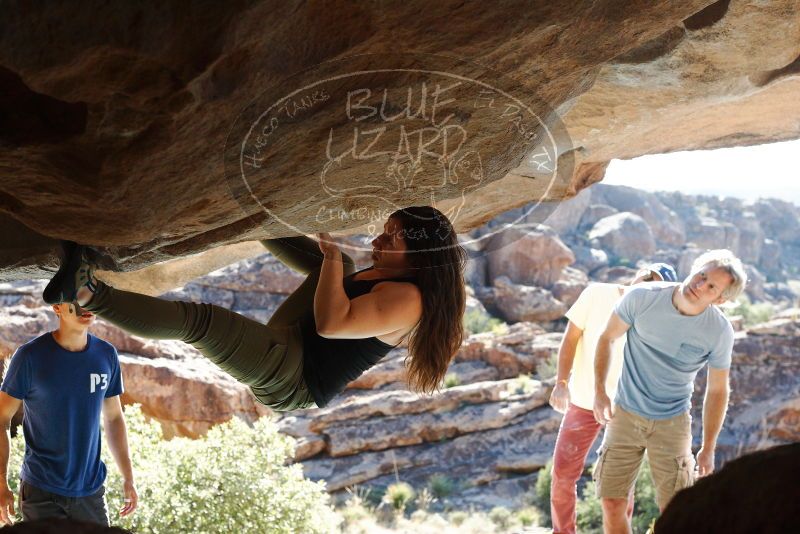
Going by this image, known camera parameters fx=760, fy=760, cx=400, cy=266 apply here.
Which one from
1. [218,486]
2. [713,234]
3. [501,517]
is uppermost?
[218,486]

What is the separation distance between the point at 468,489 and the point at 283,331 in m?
10.4

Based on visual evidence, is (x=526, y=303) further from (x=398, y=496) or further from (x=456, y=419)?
(x=398, y=496)

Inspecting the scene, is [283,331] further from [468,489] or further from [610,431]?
[468,489]

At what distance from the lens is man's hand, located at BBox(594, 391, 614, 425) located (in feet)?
13.6

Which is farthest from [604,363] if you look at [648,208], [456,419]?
[648,208]

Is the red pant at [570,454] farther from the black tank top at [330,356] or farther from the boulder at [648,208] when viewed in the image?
the boulder at [648,208]

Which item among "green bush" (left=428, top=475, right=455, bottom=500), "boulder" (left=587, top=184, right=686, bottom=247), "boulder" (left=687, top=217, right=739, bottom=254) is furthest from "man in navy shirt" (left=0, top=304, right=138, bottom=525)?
"boulder" (left=687, top=217, right=739, bottom=254)

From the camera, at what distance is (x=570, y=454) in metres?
4.60

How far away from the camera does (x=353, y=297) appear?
9.67 feet

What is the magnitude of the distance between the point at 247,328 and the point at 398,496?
9719mm

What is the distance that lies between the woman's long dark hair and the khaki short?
1468mm

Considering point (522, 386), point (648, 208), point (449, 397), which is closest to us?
point (449, 397)

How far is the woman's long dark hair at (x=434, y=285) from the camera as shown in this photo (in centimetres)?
292

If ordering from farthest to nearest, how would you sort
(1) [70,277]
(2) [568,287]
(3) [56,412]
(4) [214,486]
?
(2) [568,287] < (4) [214,486] < (3) [56,412] < (1) [70,277]
